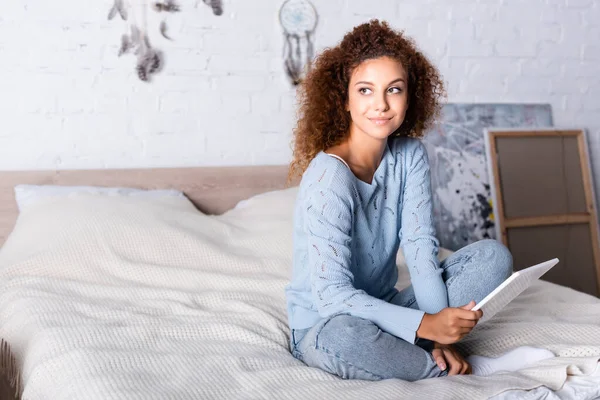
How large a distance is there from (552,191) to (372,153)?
1713 millimetres

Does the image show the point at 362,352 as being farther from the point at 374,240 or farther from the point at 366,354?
the point at 374,240

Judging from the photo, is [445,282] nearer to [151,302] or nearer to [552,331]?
[552,331]

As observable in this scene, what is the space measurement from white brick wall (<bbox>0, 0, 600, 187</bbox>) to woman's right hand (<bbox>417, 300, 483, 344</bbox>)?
145cm

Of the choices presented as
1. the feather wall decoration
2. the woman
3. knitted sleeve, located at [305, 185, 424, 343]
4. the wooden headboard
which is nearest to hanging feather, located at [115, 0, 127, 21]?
the feather wall decoration

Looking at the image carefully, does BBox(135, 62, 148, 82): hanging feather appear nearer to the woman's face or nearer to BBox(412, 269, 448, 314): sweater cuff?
the woman's face

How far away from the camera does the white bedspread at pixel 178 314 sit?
1097 mm

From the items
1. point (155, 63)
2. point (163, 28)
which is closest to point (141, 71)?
point (155, 63)

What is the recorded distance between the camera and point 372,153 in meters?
1.42

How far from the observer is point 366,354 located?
1.14 meters

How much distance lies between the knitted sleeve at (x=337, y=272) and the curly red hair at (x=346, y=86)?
0.77 feet

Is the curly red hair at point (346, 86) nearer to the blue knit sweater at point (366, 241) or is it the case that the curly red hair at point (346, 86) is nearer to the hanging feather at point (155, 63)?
the blue knit sweater at point (366, 241)

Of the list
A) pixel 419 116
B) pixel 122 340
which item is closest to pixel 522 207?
pixel 419 116

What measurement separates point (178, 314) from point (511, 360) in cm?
73

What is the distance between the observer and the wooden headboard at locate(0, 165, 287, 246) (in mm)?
2176
